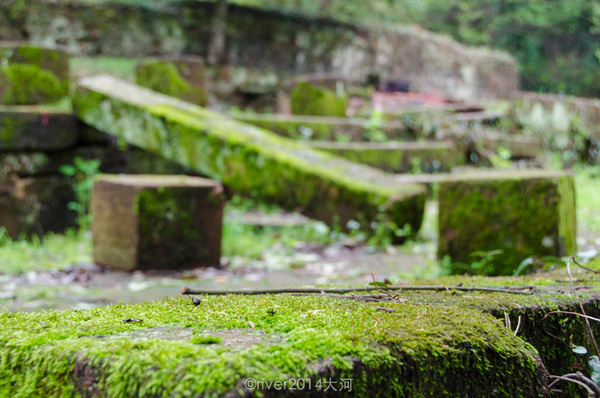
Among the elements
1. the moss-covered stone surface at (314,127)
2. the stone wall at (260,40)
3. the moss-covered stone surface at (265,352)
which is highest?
the stone wall at (260,40)

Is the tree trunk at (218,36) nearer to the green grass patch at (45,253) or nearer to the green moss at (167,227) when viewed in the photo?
the green grass patch at (45,253)

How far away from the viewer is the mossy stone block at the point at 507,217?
321 cm

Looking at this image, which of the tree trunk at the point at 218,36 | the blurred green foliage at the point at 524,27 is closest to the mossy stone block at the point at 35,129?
the tree trunk at the point at 218,36

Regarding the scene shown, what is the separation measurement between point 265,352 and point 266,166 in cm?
397

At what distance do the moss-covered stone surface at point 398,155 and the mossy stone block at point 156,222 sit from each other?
2.44 meters

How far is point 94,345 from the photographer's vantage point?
1.03 meters

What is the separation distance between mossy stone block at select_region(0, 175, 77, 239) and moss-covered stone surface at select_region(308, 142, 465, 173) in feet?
8.97

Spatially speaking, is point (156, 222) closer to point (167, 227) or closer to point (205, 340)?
point (167, 227)

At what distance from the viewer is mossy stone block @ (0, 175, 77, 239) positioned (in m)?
5.70

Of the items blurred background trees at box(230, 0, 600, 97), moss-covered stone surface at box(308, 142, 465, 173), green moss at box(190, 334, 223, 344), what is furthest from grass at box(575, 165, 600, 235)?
blurred background trees at box(230, 0, 600, 97)

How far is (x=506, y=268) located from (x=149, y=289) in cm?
207

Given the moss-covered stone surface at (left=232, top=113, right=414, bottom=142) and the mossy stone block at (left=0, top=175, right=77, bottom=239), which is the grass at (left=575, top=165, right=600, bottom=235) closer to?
the moss-covered stone surface at (left=232, top=113, right=414, bottom=142)

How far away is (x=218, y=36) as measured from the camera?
14.1m

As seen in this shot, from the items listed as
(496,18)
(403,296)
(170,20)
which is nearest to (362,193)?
(403,296)
